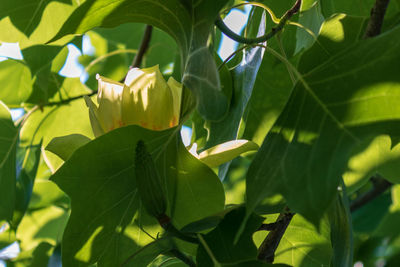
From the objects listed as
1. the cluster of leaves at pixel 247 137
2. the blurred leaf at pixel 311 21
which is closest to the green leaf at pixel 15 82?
the cluster of leaves at pixel 247 137

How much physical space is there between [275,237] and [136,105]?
247 millimetres

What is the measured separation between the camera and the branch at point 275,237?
0.70 metres

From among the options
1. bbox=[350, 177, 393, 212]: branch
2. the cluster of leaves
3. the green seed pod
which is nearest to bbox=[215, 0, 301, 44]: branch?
the cluster of leaves

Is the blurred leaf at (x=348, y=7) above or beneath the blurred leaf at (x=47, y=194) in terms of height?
above

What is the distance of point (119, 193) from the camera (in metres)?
0.68

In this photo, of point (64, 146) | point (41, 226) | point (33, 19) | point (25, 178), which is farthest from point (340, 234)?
point (41, 226)

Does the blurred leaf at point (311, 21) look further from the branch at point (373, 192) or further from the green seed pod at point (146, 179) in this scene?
the branch at point (373, 192)

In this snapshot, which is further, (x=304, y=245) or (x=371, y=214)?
(x=371, y=214)


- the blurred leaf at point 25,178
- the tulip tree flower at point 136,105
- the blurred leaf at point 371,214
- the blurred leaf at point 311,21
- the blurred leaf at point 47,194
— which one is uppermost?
the blurred leaf at point 311,21

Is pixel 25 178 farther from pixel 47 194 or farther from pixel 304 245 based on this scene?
pixel 304 245

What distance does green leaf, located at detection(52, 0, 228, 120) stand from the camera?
1.73ft

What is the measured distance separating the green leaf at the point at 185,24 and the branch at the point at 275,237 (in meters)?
0.23

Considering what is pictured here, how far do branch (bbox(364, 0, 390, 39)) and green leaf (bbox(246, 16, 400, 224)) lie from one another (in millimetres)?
69

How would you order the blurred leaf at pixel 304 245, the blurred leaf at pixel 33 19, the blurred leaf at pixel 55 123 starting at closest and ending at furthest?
the blurred leaf at pixel 304 245 → the blurred leaf at pixel 33 19 → the blurred leaf at pixel 55 123
